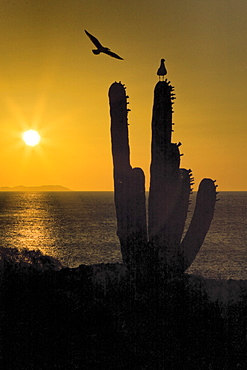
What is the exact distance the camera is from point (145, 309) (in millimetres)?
9961

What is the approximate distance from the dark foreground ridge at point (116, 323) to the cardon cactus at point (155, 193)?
0.71 m

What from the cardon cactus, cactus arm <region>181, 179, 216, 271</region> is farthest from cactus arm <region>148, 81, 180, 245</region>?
cactus arm <region>181, 179, 216, 271</region>

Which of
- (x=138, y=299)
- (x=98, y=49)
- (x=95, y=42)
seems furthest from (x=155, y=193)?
(x=95, y=42)

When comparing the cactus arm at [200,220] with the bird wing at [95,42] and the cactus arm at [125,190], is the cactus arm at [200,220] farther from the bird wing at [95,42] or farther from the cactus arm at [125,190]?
the bird wing at [95,42]

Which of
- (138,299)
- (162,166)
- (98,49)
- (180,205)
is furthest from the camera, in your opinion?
(180,205)

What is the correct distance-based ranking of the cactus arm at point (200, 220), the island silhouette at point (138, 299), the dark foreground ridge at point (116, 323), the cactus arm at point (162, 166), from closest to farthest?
the dark foreground ridge at point (116, 323)
the island silhouette at point (138, 299)
the cactus arm at point (162, 166)
the cactus arm at point (200, 220)

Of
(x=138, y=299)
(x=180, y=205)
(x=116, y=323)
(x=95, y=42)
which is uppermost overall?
(x=95, y=42)

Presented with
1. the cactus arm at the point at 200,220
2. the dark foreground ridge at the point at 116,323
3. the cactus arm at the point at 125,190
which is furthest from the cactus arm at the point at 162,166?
the dark foreground ridge at the point at 116,323

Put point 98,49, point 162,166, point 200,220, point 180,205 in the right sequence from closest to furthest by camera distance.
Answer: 1. point 98,49
2. point 162,166
3. point 180,205
4. point 200,220

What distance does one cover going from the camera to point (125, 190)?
11.2m

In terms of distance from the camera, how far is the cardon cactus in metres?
11.1

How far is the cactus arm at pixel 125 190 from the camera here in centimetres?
1112

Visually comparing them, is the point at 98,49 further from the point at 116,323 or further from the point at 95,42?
the point at 116,323

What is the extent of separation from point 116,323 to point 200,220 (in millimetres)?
4154
